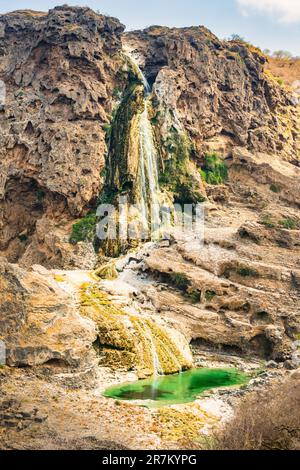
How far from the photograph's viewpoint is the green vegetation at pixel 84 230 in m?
38.9

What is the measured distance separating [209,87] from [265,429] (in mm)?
44582

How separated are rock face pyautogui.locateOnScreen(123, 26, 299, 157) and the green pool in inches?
1133

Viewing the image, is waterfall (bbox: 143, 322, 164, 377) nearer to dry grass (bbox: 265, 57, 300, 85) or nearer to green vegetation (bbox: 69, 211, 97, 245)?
green vegetation (bbox: 69, 211, 97, 245)

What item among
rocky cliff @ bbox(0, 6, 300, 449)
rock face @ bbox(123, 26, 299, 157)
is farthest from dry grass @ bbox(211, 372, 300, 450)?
rock face @ bbox(123, 26, 299, 157)

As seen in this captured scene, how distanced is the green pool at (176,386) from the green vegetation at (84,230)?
1763cm

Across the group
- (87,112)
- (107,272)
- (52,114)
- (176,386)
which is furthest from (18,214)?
(176,386)

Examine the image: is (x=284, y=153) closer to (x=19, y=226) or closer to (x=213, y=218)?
(x=213, y=218)

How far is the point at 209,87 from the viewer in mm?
51562

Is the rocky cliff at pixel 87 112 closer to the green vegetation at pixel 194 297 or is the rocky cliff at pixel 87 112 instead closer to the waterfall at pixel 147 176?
the waterfall at pixel 147 176

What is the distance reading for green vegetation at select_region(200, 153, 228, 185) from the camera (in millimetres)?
48156

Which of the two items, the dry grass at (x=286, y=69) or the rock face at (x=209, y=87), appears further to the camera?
the dry grass at (x=286, y=69)


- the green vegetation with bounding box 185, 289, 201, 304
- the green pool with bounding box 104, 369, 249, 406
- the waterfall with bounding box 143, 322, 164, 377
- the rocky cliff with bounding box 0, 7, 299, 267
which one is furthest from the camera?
the rocky cliff with bounding box 0, 7, 299, 267

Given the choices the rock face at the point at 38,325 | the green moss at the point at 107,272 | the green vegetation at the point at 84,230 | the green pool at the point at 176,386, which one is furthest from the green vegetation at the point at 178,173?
the rock face at the point at 38,325

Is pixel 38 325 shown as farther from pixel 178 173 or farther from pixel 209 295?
pixel 178 173
